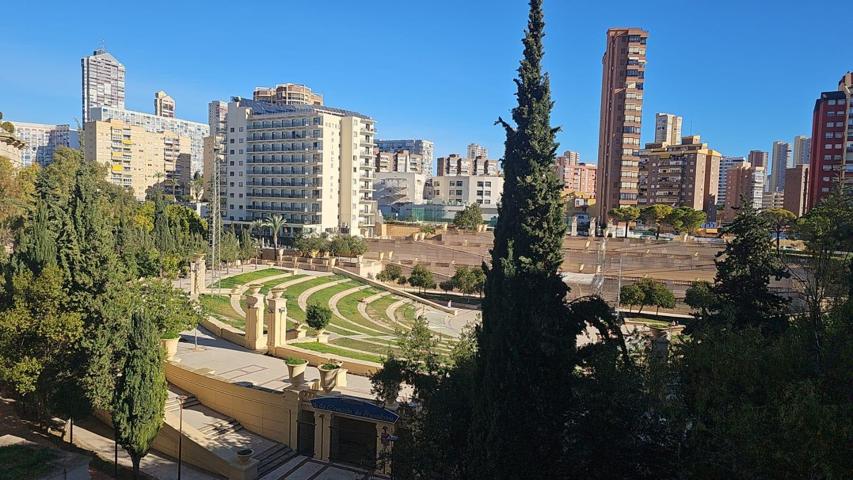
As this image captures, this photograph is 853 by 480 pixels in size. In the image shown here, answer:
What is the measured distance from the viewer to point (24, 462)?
1359cm

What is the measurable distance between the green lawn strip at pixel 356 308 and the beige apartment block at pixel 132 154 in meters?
77.4

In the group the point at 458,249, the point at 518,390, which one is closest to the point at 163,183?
the point at 458,249

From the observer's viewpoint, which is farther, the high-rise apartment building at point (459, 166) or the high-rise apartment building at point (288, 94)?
the high-rise apartment building at point (459, 166)

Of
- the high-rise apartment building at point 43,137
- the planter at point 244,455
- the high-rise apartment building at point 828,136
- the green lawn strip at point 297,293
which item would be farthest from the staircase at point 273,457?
the high-rise apartment building at point 43,137

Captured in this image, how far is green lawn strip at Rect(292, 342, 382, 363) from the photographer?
24291mm

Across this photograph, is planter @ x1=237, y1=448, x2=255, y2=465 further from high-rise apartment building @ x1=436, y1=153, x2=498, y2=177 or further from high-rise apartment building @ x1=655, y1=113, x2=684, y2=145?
high-rise apartment building @ x1=655, y1=113, x2=684, y2=145

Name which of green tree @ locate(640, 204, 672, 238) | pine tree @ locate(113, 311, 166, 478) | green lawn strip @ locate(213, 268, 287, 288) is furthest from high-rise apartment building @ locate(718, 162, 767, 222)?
pine tree @ locate(113, 311, 166, 478)

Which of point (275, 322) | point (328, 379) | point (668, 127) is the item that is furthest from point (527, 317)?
point (668, 127)

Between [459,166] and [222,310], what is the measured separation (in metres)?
115

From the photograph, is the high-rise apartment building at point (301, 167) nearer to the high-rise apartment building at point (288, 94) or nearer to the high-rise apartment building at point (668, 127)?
the high-rise apartment building at point (288, 94)

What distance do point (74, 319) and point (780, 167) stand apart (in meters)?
212

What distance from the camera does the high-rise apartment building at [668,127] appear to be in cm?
14762

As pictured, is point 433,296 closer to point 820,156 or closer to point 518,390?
point 518,390

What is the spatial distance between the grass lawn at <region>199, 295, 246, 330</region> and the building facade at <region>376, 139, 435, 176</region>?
142 meters
